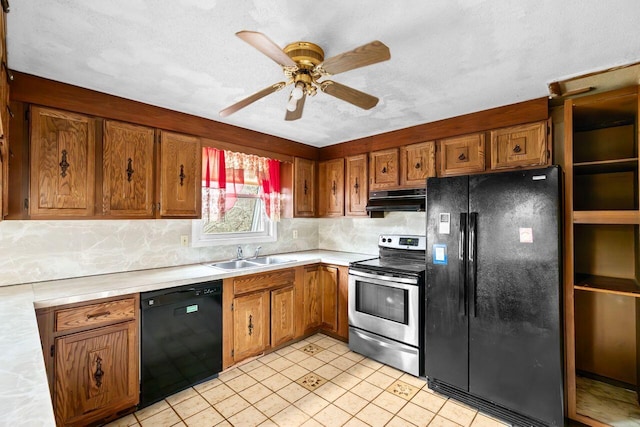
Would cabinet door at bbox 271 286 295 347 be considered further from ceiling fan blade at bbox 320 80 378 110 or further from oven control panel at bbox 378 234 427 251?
ceiling fan blade at bbox 320 80 378 110

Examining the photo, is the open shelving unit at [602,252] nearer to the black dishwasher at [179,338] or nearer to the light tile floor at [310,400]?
the light tile floor at [310,400]

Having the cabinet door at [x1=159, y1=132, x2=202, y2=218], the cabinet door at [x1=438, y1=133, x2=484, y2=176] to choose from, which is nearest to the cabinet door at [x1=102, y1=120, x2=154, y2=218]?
the cabinet door at [x1=159, y1=132, x2=202, y2=218]

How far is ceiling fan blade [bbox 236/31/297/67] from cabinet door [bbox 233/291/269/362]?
207cm

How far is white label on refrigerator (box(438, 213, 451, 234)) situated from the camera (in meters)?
2.44

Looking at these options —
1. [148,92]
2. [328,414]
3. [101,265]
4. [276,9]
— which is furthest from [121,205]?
[328,414]

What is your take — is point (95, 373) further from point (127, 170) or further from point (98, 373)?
point (127, 170)

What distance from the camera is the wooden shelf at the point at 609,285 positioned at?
6.46 ft

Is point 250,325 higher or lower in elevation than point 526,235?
lower

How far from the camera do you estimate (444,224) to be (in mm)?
2463

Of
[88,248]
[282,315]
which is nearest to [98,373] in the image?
[88,248]

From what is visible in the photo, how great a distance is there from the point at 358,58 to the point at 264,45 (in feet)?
1.38

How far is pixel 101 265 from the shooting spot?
8.25 ft

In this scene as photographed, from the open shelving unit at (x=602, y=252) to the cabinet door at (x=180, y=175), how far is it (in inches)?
116

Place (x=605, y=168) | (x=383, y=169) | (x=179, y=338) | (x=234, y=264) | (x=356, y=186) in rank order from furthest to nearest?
(x=356, y=186) → (x=383, y=169) → (x=234, y=264) → (x=179, y=338) → (x=605, y=168)
